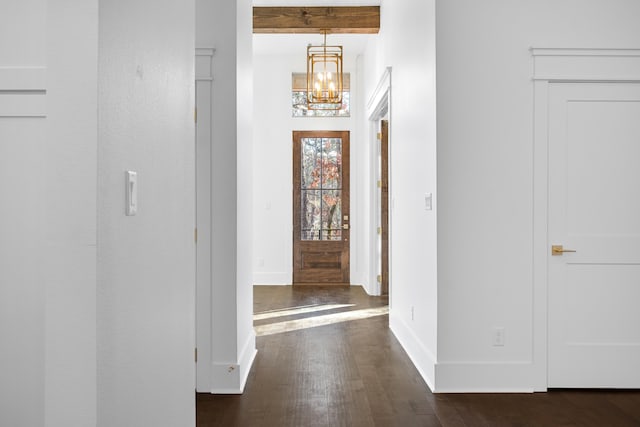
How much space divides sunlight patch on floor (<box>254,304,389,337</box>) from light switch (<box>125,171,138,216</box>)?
3649mm

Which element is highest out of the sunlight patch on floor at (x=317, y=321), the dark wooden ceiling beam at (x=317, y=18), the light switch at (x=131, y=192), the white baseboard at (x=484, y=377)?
the dark wooden ceiling beam at (x=317, y=18)

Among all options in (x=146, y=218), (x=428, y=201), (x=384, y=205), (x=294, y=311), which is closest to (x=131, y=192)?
(x=146, y=218)

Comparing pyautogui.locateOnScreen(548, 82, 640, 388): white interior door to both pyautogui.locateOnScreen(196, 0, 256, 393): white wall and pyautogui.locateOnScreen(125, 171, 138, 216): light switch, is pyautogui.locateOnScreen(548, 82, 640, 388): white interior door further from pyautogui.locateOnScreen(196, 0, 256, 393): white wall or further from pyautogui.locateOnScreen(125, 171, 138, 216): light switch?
pyautogui.locateOnScreen(125, 171, 138, 216): light switch

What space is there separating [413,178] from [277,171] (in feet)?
13.7

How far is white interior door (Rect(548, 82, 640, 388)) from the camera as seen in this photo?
3.40 m

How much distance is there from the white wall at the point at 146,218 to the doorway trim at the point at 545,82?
2319 millimetres

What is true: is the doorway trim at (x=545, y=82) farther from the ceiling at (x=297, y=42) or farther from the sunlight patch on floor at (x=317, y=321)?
the ceiling at (x=297, y=42)

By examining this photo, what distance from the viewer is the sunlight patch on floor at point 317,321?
5.08 metres

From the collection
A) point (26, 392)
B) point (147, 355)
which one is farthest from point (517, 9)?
point (26, 392)

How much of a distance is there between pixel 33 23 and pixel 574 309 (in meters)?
3.36

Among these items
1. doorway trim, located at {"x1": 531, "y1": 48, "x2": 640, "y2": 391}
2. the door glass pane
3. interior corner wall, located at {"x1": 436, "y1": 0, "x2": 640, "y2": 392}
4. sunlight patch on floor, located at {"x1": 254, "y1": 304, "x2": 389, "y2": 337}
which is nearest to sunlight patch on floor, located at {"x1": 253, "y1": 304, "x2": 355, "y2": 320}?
sunlight patch on floor, located at {"x1": 254, "y1": 304, "x2": 389, "y2": 337}

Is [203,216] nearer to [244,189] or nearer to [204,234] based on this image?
[204,234]

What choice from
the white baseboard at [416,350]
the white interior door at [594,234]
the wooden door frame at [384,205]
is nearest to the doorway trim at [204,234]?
the white baseboard at [416,350]

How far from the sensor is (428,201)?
3623mm
